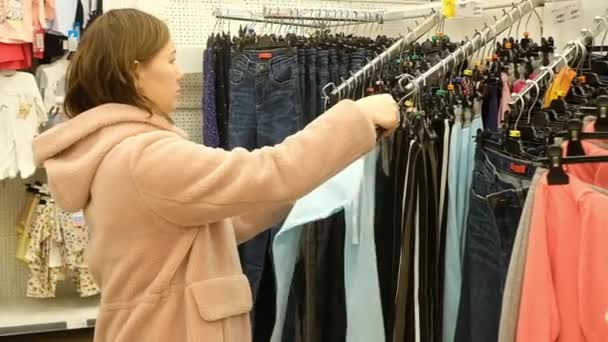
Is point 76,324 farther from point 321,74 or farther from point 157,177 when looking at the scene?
point 157,177

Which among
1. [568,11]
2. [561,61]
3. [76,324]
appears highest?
[568,11]

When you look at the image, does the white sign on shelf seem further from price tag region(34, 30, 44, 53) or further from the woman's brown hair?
price tag region(34, 30, 44, 53)

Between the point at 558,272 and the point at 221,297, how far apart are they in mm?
570

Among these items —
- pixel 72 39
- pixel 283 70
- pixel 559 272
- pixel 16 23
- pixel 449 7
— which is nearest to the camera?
pixel 559 272

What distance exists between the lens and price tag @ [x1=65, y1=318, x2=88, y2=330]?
2.62m

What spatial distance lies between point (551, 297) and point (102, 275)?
79cm

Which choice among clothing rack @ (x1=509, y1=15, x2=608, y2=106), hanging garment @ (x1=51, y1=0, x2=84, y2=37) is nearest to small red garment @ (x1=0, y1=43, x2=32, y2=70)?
hanging garment @ (x1=51, y1=0, x2=84, y2=37)

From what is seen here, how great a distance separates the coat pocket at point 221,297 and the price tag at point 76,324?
157cm

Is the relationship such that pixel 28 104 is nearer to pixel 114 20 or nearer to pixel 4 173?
pixel 4 173

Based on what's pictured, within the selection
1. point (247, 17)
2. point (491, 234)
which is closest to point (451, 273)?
point (491, 234)

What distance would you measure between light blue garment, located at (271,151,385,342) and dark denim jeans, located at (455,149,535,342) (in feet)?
0.74

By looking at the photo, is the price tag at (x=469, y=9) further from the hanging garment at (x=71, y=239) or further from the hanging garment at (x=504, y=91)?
the hanging garment at (x=71, y=239)

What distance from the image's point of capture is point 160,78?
1229 millimetres

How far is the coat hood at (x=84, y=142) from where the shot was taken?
118 centimetres
